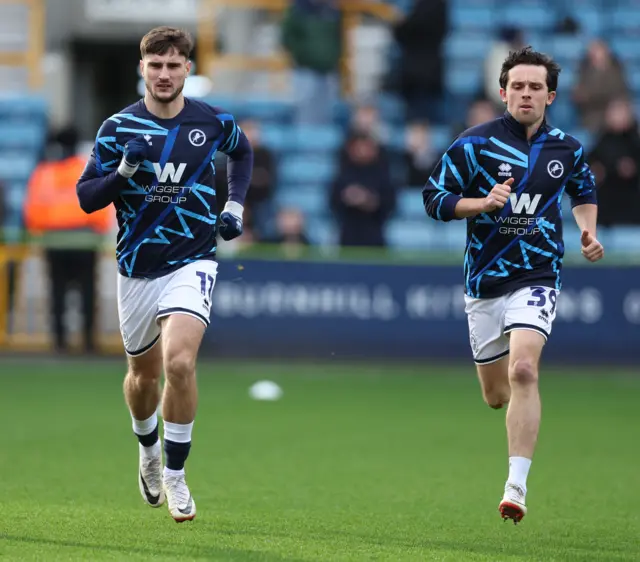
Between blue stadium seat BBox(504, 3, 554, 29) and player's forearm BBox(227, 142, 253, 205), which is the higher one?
player's forearm BBox(227, 142, 253, 205)

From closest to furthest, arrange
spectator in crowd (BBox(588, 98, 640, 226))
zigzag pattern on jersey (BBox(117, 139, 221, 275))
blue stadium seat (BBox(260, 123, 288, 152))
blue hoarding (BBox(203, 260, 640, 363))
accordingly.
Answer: zigzag pattern on jersey (BBox(117, 139, 221, 275))
blue hoarding (BBox(203, 260, 640, 363))
spectator in crowd (BBox(588, 98, 640, 226))
blue stadium seat (BBox(260, 123, 288, 152))

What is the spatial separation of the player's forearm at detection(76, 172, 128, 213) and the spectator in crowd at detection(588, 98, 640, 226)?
12.3 metres

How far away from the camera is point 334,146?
21125 millimetres

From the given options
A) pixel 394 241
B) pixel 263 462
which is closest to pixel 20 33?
pixel 394 241

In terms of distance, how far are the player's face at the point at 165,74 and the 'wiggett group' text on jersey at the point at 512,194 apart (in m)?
1.40

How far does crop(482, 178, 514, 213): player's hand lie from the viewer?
23.1ft

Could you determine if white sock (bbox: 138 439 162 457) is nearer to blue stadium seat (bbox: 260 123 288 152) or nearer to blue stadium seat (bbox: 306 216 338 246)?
blue stadium seat (bbox: 306 216 338 246)

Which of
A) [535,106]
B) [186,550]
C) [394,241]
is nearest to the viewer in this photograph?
[186,550]

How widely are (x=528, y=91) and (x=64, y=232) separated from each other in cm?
1134

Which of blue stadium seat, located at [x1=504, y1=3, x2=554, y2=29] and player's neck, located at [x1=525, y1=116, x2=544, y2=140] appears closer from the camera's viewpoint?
player's neck, located at [x1=525, y1=116, x2=544, y2=140]

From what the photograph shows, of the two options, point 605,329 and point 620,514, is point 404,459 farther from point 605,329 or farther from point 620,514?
point 605,329

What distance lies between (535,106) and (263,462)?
342cm

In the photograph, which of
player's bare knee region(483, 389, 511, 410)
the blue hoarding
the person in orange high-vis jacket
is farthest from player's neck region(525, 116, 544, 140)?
the person in orange high-vis jacket

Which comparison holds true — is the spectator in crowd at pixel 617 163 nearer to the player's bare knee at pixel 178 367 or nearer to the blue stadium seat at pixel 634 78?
the blue stadium seat at pixel 634 78
